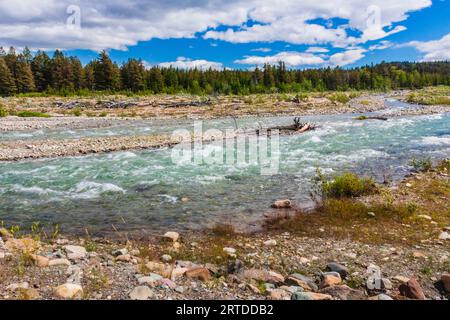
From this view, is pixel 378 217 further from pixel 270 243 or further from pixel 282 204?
pixel 270 243

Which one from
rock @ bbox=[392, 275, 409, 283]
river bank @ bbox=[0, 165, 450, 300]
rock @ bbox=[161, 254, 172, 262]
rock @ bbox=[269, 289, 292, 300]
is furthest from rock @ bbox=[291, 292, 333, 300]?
rock @ bbox=[161, 254, 172, 262]

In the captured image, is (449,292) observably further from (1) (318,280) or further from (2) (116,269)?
(2) (116,269)

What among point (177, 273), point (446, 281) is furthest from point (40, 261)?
point (446, 281)

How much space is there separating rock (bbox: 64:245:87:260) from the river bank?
0.8 inches

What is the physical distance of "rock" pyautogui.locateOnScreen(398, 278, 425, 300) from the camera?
17.6ft

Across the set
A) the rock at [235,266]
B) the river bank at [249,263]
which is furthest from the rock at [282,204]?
the rock at [235,266]

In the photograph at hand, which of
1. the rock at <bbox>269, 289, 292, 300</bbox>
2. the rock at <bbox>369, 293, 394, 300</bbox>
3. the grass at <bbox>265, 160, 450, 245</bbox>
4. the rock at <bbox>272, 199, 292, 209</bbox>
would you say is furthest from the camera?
the rock at <bbox>272, 199, 292, 209</bbox>

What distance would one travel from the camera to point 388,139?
23.8 m

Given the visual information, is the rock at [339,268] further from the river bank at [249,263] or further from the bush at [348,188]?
the bush at [348,188]

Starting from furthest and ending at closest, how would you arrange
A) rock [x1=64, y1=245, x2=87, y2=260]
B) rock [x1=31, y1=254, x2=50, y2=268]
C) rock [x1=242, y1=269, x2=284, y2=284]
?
rock [x1=64, y1=245, x2=87, y2=260]
rock [x1=31, y1=254, x2=50, y2=268]
rock [x1=242, y1=269, x2=284, y2=284]

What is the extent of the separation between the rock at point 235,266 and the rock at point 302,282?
0.92 metres

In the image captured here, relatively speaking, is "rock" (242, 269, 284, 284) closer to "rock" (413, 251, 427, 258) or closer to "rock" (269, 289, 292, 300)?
"rock" (269, 289, 292, 300)

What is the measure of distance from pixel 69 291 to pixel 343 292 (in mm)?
4217
